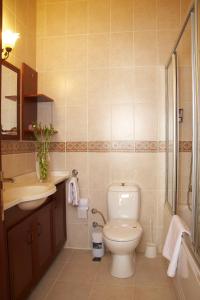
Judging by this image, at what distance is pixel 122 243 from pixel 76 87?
5.51 feet

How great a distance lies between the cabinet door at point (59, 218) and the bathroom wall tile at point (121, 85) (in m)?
1.11

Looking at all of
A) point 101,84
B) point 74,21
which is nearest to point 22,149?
point 101,84

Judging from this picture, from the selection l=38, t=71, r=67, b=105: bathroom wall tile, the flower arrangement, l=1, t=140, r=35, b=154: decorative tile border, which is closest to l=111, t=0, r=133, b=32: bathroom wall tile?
l=38, t=71, r=67, b=105: bathroom wall tile

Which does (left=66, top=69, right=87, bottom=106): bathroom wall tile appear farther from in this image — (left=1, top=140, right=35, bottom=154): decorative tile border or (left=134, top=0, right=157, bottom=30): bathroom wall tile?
(left=134, top=0, right=157, bottom=30): bathroom wall tile

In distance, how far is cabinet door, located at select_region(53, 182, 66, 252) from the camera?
2.38m

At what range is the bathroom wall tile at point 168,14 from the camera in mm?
2592

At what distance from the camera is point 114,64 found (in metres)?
2.67

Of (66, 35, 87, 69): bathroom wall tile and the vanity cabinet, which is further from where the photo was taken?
(66, 35, 87, 69): bathroom wall tile

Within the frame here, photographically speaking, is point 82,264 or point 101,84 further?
Result: point 101,84

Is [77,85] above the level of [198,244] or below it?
above

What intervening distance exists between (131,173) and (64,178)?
2.38ft

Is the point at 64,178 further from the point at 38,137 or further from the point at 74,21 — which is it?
the point at 74,21

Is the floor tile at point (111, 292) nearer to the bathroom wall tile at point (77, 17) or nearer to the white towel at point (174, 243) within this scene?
the white towel at point (174, 243)

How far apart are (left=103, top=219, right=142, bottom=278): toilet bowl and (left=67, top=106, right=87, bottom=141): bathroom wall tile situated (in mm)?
994
